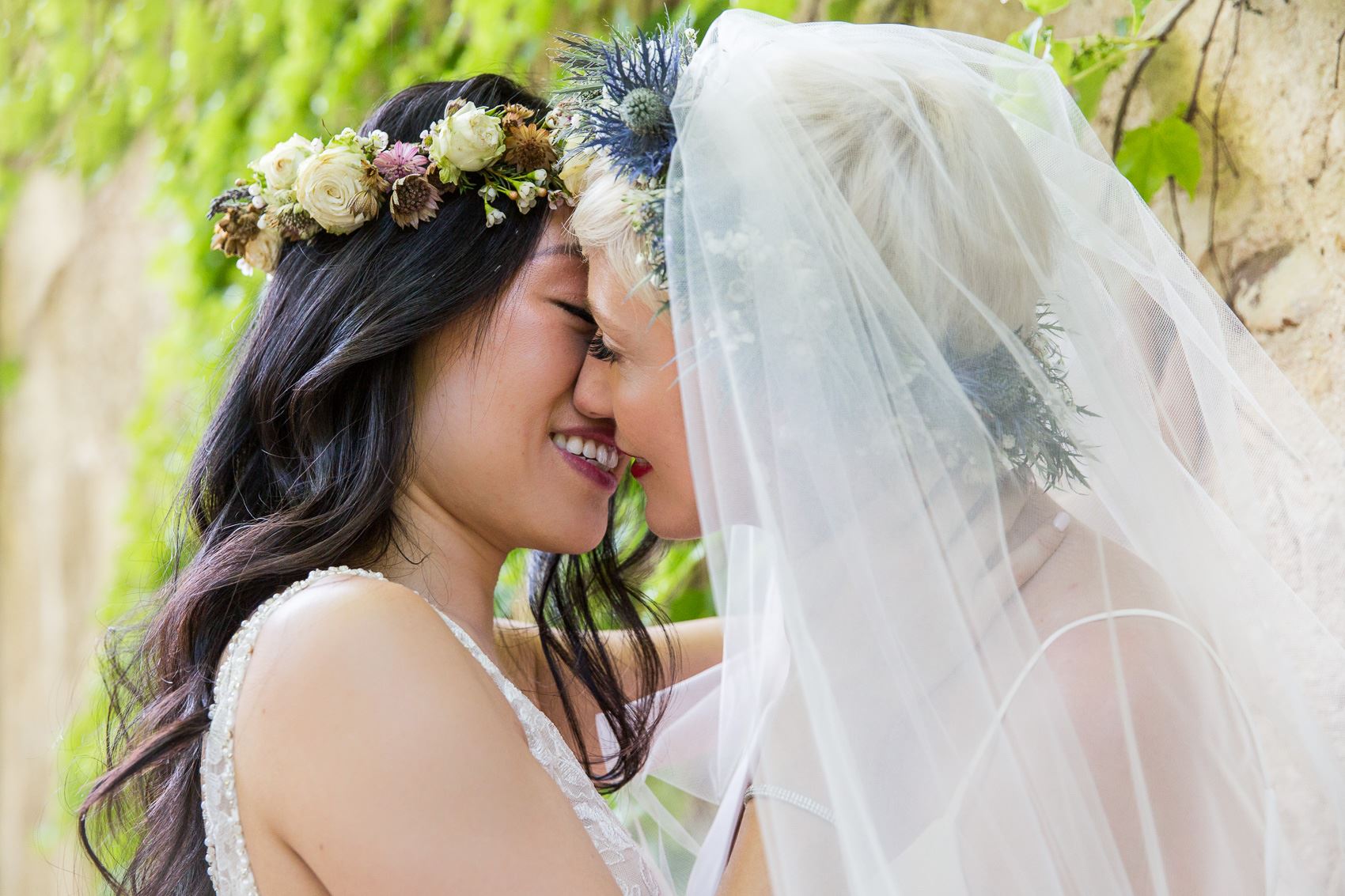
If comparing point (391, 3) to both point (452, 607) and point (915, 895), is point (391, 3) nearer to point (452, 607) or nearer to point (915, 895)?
point (452, 607)

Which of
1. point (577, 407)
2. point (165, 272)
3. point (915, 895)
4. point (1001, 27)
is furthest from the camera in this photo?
point (165, 272)

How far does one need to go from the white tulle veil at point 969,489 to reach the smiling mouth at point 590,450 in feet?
1.45

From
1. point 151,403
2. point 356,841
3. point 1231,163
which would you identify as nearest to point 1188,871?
point 356,841

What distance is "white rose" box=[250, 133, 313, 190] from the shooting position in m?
1.63

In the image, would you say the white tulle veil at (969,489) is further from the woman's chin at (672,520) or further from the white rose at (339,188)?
the white rose at (339,188)

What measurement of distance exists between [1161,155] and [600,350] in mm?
847

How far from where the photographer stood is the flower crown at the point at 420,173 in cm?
155

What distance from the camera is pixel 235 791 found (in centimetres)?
130

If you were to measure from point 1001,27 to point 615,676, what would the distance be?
124cm

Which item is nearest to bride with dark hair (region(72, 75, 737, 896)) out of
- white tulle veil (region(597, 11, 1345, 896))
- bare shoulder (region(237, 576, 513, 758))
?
bare shoulder (region(237, 576, 513, 758))

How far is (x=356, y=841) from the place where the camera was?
3.92ft

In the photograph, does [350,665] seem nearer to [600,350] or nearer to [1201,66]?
[600,350]

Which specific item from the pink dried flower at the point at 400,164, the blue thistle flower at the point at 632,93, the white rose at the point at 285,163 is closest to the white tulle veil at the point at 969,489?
the blue thistle flower at the point at 632,93

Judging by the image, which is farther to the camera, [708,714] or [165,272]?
[165,272]
